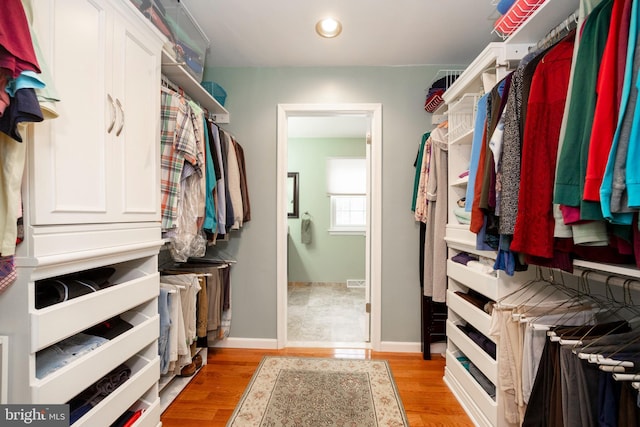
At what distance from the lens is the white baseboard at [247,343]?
2547 millimetres

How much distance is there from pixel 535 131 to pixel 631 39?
329mm

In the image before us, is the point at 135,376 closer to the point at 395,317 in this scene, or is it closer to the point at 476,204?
the point at 476,204

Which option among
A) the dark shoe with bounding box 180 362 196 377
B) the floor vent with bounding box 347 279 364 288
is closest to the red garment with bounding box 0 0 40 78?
the dark shoe with bounding box 180 362 196 377

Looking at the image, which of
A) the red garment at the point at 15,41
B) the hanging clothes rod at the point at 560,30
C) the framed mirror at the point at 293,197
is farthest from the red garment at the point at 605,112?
Result: the framed mirror at the point at 293,197

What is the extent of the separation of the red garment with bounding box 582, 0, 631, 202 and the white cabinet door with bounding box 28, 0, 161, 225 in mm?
1529

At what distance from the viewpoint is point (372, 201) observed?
2.55 meters

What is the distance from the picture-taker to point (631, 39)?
29.0 inches

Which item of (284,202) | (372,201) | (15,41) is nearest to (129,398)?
(15,41)

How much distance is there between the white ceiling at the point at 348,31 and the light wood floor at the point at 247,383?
2338 millimetres

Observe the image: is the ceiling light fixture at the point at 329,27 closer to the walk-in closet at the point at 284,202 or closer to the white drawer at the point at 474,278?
the walk-in closet at the point at 284,202

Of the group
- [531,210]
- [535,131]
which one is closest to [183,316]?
[531,210]

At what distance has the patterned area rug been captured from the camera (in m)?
1.65

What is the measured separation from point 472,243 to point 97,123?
1830 mm

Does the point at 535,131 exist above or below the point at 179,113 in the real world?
below
